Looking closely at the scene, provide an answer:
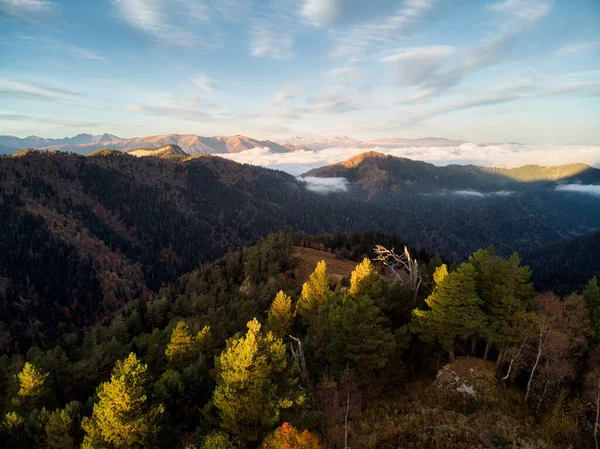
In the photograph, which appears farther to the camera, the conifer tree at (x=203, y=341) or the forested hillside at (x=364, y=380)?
the conifer tree at (x=203, y=341)

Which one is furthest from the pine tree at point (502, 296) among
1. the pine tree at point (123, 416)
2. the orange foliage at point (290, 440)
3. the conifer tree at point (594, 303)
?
the pine tree at point (123, 416)

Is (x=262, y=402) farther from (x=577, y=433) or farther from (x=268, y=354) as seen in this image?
(x=577, y=433)

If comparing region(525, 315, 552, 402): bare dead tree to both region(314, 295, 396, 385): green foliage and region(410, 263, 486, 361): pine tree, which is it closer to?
region(410, 263, 486, 361): pine tree

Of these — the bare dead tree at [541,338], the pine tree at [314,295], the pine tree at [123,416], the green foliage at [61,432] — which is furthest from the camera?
the pine tree at [314,295]

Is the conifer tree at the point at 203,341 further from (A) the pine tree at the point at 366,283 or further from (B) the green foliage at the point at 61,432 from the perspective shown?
(A) the pine tree at the point at 366,283

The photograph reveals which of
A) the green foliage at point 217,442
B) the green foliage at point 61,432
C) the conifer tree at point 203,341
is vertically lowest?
the conifer tree at point 203,341

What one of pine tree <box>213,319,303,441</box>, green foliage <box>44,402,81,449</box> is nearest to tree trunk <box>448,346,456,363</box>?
pine tree <box>213,319,303,441</box>
